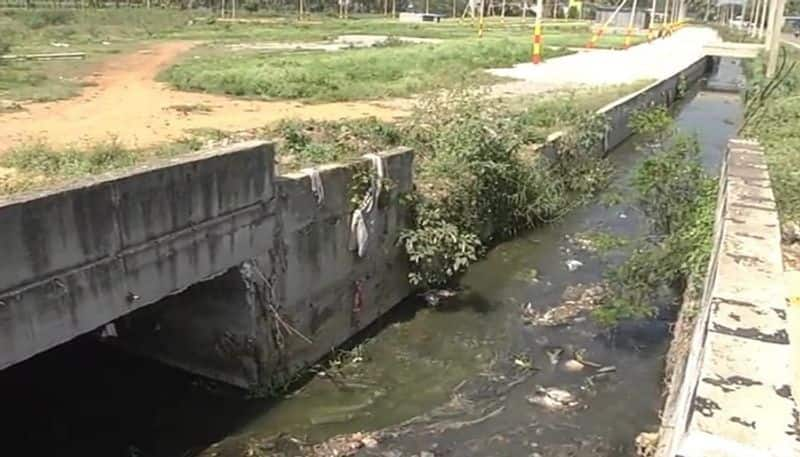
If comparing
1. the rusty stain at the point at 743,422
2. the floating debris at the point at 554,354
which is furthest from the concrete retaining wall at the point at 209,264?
the rusty stain at the point at 743,422

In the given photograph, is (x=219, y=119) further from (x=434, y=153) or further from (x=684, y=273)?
(x=684, y=273)

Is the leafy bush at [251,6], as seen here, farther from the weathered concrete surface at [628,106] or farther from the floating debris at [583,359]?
the floating debris at [583,359]

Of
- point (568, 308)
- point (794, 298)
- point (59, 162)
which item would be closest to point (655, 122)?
point (568, 308)

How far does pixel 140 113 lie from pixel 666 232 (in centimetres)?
1109

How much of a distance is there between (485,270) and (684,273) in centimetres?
377

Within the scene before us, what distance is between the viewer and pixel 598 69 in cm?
3231

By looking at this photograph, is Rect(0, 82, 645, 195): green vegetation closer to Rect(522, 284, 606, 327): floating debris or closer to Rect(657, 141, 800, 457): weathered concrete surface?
Rect(522, 284, 606, 327): floating debris

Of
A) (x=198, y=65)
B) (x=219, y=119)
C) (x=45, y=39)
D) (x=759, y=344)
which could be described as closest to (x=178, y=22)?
(x=45, y=39)

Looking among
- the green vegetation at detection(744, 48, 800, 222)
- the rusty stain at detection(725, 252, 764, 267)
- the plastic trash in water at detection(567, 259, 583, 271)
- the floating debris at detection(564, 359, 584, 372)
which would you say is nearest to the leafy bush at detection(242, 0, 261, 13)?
the green vegetation at detection(744, 48, 800, 222)

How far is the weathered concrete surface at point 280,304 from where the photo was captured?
7.75 m

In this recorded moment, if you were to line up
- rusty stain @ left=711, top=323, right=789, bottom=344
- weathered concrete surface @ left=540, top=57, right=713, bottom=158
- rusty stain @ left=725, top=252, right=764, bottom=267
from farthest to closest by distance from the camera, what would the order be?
weathered concrete surface @ left=540, top=57, right=713, bottom=158
rusty stain @ left=725, top=252, right=764, bottom=267
rusty stain @ left=711, top=323, right=789, bottom=344

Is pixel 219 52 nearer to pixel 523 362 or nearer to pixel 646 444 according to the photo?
pixel 523 362

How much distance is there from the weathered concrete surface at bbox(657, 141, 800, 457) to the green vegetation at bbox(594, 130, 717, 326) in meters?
2.32

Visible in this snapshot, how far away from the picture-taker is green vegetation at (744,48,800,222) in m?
8.93
